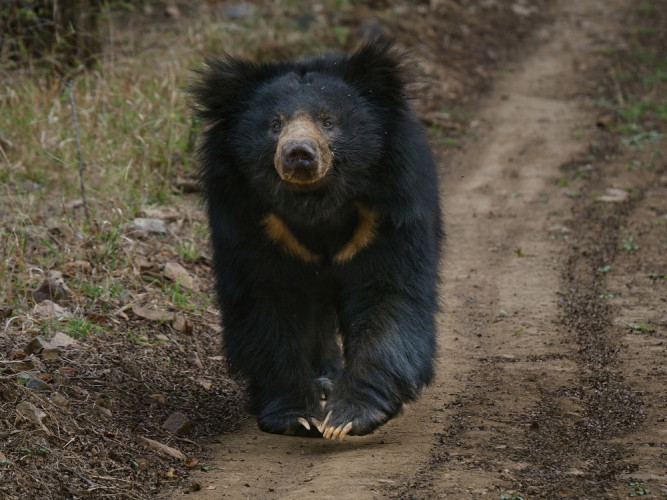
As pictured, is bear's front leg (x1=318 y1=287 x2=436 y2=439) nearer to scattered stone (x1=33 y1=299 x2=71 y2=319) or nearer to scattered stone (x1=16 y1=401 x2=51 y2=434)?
scattered stone (x1=16 y1=401 x2=51 y2=434)

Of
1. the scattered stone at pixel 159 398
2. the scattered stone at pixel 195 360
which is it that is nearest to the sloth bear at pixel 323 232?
the scattered stone at pixel 159 398

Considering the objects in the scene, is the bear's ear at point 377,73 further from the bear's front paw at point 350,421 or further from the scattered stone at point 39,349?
the scattered stone at point 39,349

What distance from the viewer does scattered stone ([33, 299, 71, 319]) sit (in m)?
4.91

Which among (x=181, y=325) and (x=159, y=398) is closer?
(x=159, y=398)

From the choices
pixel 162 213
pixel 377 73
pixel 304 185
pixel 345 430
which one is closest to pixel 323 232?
pixel 304 185

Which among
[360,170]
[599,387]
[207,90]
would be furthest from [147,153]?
[599,387]

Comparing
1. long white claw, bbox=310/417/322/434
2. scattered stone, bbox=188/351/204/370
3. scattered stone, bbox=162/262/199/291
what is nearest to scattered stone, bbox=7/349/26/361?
→ scattered stone, bbox=188/351/204/370

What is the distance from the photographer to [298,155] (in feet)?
12.7

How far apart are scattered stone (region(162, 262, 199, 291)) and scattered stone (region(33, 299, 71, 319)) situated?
3.15 ft

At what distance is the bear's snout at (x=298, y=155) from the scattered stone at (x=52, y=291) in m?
1.91

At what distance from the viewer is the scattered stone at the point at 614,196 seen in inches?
313

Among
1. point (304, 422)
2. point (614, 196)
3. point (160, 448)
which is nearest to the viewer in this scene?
point (160, 448)

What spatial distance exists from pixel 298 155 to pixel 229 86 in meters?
0.71

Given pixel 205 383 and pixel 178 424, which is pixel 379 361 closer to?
pixel 178 424
